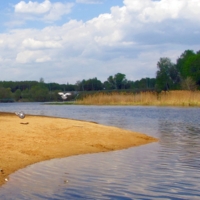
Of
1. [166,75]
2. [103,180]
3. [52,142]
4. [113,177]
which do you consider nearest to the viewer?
[103,180]

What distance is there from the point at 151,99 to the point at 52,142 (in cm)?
4348

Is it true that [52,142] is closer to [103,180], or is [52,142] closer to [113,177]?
[113,177]

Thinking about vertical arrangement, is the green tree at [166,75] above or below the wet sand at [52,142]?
above

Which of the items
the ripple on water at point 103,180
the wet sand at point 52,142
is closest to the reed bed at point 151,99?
the wet sand at point 52,142

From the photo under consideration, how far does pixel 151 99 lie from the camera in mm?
57156

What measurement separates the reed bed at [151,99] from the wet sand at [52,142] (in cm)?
3440

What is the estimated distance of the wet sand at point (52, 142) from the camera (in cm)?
1148

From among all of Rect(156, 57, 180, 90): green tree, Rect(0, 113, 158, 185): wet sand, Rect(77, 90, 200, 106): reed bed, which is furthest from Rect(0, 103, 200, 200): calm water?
Rect(156, 57, 180, 90): green tree

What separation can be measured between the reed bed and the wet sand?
34.4 meters

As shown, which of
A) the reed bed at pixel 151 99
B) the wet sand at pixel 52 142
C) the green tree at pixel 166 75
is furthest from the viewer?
the green tree at pixel 166 75

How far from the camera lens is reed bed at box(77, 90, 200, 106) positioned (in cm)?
5131

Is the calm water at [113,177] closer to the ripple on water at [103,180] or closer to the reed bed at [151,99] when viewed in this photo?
the ripple on water at [103,180]

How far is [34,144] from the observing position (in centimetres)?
1350

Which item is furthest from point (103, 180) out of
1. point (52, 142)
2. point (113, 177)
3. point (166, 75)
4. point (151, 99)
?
point (166, 75)
